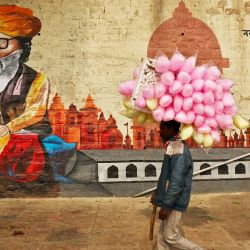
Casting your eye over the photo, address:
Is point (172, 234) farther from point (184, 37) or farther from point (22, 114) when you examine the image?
point (184, 37)

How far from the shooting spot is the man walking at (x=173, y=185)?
3.82 meters

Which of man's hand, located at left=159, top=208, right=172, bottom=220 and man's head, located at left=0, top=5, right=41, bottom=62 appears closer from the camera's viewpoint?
man's hand, located at left=159, top=208, right=172, bottom=220

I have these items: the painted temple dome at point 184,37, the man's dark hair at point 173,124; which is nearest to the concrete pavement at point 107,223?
the man's dark hair at point 173,124

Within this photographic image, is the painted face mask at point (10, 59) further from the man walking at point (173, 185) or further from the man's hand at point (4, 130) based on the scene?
the man walking at point (173, 185)

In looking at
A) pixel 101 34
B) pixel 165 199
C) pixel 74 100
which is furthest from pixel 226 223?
pixel 101 34

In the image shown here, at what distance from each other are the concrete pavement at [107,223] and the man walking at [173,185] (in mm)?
958

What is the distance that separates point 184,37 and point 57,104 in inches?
103

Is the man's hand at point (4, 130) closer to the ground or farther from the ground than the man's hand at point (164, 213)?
farther from the ground

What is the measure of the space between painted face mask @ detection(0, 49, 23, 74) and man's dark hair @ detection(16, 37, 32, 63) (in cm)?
7

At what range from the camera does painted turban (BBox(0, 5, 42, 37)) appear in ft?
23.8

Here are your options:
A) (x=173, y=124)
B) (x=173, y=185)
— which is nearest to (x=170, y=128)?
(x=173, y=124)

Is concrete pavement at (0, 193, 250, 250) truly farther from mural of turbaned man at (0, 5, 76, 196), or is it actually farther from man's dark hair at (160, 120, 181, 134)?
man's dark hair at (160, 120, 181, 134)

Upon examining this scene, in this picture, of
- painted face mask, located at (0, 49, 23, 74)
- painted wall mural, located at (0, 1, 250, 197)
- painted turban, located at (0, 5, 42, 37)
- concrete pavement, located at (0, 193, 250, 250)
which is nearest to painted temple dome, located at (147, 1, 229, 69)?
painted wall mural, located at (0, 1, 250, 197)

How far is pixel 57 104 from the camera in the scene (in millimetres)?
7320
